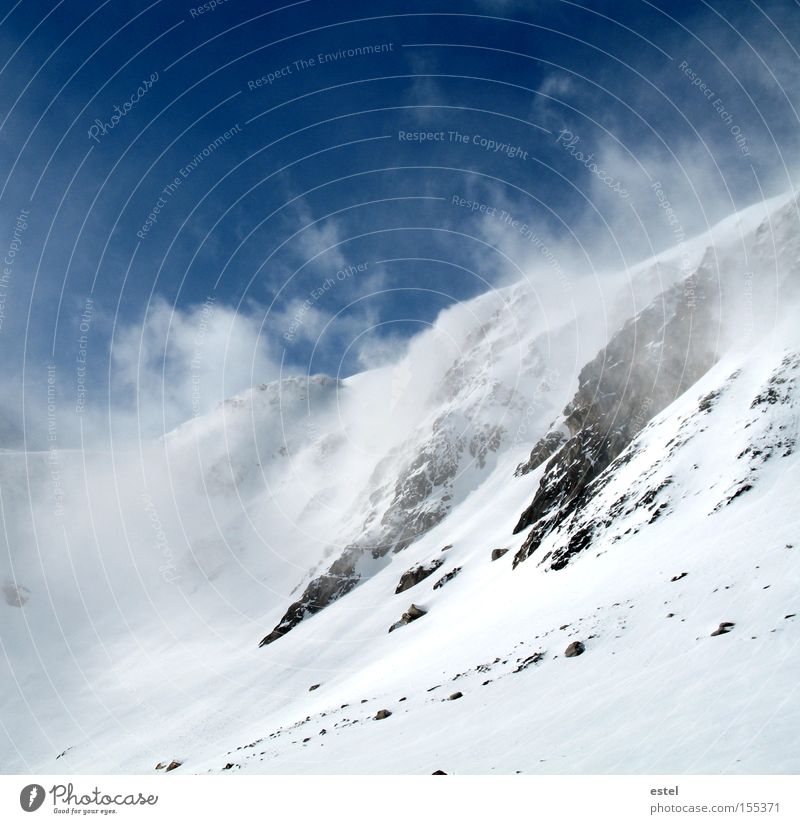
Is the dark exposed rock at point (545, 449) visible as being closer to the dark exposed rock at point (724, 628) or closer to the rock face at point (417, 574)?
the rock face at point (417, 574)

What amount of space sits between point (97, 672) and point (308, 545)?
64.1 m

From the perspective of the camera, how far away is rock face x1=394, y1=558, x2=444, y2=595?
247 ft

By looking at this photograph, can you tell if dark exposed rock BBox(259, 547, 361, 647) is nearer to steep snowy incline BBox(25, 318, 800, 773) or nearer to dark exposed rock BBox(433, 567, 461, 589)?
steep snowy incline BBox(25, 318, 800, 773)

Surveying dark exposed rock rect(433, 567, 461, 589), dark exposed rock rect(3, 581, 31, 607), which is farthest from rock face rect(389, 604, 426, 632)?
dark exposed rock rect(3, 581, 31, 607)

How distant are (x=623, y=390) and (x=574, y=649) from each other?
74732mm

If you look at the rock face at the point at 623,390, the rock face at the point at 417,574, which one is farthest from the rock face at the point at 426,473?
the rock face at the point at 623,390

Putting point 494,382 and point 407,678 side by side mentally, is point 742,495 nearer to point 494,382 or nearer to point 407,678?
point 407,678

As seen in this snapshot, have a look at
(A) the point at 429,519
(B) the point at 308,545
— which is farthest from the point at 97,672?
(A) the point at 429,519

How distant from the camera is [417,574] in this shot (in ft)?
250
